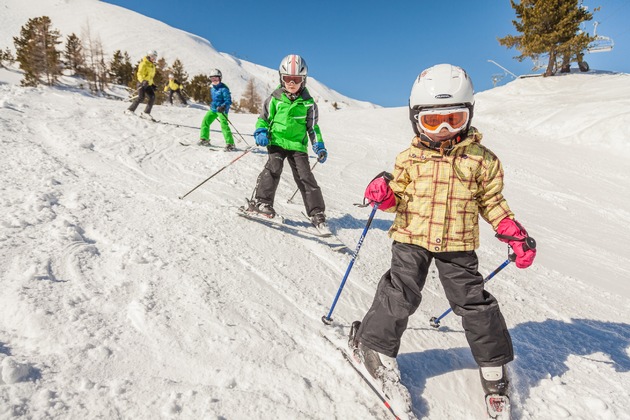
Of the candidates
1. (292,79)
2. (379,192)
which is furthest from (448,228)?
(292,79)

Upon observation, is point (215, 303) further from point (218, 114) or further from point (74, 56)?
point (74, 56)

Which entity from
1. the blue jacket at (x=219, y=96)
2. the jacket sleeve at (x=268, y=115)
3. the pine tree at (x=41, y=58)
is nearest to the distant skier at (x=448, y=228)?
the jacket sleeve at (x=268, y=115)

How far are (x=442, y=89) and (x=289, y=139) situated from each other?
106 inches

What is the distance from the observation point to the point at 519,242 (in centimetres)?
233

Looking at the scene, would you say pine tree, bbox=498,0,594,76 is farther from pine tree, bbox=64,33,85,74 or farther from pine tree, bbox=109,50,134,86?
pine tree, bbox=64,33,85,74

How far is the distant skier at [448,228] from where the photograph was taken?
2.28m

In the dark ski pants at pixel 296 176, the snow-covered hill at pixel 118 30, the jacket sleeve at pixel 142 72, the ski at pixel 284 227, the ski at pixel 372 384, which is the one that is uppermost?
the snow-covered hill at pixel 118 30

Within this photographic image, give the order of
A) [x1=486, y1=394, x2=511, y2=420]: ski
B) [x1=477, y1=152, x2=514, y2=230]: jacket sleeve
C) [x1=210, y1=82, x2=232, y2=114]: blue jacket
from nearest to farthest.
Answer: [x1=486, y1=394, x2=511, y2=420]: ski < [x1=477, y1=152, x2=514, y2=230]: jacket sleeve < [x1=210, y1=82, x2=232, y2=114]: blue jacket

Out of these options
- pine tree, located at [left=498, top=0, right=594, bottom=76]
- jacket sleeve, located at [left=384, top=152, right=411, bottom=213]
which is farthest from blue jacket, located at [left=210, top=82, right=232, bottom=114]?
pine tree, located at [left=498, top=0, right=594, bottom=76]

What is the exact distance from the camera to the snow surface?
77.3 inches

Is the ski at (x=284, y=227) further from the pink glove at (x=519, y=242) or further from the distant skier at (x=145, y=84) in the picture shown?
the distant skier at (x=145, y=84)

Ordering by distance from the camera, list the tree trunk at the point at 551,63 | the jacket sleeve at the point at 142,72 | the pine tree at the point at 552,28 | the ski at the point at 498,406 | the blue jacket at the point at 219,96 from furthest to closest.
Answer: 1. the tree trunk at the point at 551,63
2. the pine tree at the point at 552,28
3. the jacket sleeve at the point at 142,72
4. the blue jacket at the point at 219,96
5. the ski at the point at 498,406

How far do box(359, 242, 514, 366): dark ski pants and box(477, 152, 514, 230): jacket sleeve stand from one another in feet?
1.03

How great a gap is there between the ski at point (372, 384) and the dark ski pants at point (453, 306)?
15 cm
